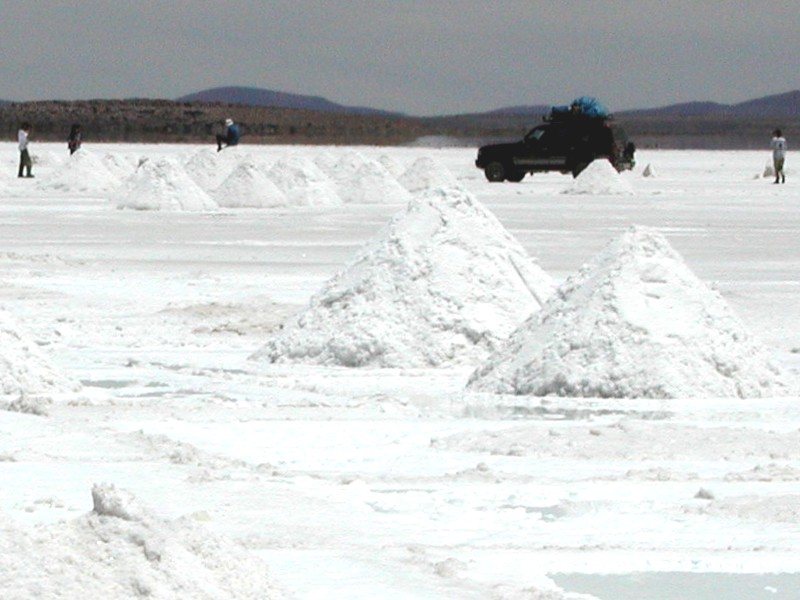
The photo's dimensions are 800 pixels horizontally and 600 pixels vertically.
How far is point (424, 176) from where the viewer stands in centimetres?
3775

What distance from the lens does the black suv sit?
43625mm

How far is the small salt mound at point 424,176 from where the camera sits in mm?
37344

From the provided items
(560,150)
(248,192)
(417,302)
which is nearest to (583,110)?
(560,150)

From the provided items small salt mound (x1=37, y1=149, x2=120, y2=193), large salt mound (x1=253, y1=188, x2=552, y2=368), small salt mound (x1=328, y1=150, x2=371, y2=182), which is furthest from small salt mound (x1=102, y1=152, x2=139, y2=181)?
large salt mound (x1=253, y1=188, x2=552, y2=368)

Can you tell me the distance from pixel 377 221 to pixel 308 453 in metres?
19.1

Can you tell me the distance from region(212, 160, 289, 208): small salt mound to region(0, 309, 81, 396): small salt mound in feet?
69.1

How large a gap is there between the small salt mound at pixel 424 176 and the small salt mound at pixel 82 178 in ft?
17.9

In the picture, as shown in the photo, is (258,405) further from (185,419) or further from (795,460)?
(795,460)

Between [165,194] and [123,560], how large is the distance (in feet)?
82.3

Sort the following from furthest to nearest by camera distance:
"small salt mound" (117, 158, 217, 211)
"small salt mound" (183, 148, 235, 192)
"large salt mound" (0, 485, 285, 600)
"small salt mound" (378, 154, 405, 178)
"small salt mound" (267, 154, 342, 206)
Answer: "small salt mound" (378, 154, 405, 178) → "small salt mound" (183, 148, 235, 192) → "small salt mound" (267, 154, 342, 206) → "small salt mound" (117, 158, 217, 211) → "large salt mound" (0, 485, 285, 600)

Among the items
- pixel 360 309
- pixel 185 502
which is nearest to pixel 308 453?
pixel 185 502

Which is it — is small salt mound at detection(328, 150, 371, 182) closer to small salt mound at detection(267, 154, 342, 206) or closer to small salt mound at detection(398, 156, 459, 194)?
small salt mound at detection(267, 154, 342, 206)

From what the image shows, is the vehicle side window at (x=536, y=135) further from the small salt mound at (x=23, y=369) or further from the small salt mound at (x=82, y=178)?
the small salt mound at (x=23, y=369)

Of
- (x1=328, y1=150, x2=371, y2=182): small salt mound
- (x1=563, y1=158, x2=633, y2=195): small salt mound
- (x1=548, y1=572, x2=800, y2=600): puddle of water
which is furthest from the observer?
(x1=563, y1=158, x2=633, y2=195): small salt mound
